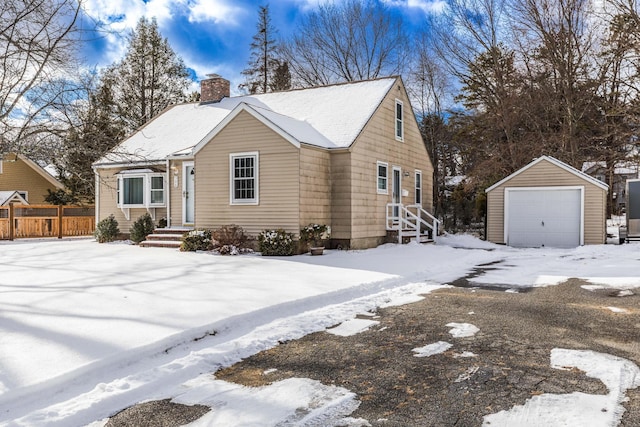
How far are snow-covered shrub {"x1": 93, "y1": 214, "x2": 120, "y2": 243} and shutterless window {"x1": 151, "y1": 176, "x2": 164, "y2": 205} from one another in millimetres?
2081

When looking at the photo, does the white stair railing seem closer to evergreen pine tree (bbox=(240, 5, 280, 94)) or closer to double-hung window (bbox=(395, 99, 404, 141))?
double-hung window (bbox=(395, 99, 404, 141))

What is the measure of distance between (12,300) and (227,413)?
468cm

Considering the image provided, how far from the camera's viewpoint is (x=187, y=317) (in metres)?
5.74

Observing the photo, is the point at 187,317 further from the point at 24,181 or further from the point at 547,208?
the point at 24,181

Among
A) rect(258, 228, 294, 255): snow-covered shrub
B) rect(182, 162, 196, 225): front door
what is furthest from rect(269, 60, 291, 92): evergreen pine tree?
rect(258, 228, 294, 255): snow-covered shrub

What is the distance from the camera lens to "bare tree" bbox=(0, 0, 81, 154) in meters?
7.72

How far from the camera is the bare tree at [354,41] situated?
3116 centimetres

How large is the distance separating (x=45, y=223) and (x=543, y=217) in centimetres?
2033

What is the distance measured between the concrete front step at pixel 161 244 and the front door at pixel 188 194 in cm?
121

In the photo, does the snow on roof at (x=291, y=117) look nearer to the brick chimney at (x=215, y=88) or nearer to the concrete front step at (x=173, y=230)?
the brick chimney at (x=215, y=88)

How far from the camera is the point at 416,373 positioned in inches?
161

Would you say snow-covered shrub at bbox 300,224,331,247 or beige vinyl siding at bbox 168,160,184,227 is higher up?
beige vinyl siding at bbox 168,160,184,227

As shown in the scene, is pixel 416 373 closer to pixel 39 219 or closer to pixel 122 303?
pixel 122 303

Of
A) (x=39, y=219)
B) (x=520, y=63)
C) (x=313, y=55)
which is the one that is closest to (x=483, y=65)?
(x=520, y=63)
